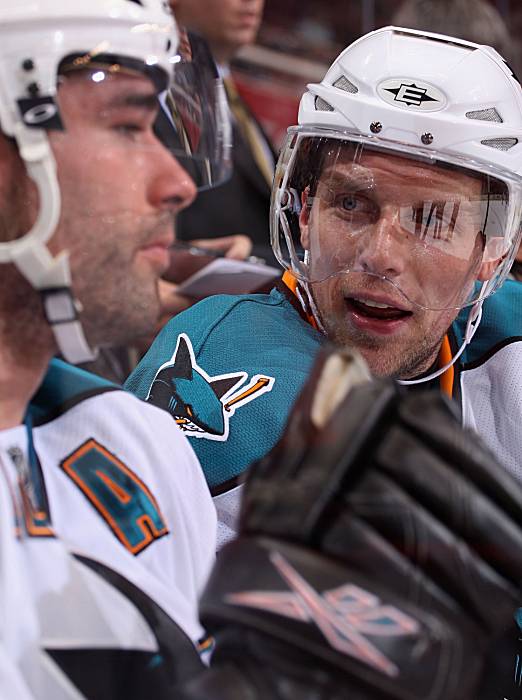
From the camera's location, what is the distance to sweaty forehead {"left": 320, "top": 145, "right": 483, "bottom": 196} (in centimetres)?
140

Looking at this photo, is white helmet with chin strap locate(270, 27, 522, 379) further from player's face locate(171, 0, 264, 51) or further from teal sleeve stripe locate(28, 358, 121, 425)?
player's face locate(171, 0, 264, 51)

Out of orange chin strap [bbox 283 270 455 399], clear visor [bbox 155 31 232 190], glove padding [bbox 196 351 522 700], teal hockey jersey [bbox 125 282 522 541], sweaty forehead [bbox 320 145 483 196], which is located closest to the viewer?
glove padding [bbox 196 351 522 700]

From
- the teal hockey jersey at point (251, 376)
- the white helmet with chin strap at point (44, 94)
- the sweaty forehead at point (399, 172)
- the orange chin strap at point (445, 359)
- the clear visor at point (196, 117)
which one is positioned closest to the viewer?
the white helmet with chin strap at point (44, 94)

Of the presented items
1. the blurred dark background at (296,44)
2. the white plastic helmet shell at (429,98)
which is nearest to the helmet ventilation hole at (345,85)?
the white plastic helmet shell at (429,98)

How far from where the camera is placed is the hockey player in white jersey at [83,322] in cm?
86

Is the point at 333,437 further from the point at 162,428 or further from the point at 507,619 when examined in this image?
the point at 162,428

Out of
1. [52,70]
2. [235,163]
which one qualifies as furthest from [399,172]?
[235,163]

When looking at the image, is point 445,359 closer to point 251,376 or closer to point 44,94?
point 251,376

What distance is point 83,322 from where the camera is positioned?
92 centimetres

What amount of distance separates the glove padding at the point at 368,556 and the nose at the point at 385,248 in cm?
60

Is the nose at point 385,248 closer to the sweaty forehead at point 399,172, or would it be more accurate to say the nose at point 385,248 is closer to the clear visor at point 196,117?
the sweaty forehead at point 399,172

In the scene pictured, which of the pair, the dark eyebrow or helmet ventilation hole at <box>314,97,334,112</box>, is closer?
the dark eyebrow

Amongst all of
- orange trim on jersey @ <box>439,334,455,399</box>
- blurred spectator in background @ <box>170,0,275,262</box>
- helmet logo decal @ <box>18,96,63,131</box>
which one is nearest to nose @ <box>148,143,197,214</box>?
helmet logo decal @ <box>18,96,63,131</box>

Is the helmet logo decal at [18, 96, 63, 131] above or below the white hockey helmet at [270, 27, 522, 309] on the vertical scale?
above
